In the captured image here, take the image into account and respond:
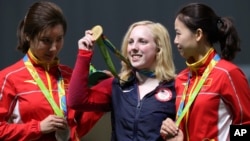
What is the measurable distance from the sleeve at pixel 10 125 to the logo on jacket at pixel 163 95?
2.01 feet

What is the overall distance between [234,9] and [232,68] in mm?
1557

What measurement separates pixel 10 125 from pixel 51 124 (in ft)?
0.71

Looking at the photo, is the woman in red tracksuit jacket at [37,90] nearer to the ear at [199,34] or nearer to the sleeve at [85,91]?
the sleeve at [85,91]

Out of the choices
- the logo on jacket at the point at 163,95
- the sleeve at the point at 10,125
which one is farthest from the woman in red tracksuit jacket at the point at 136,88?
the sleeve at the point at 10,125

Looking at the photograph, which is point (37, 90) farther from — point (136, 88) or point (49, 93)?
point (136, 88)

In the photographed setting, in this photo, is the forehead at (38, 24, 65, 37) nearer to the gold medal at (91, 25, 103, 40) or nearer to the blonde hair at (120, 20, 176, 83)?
the gold medal at (91, 25, 103, 40)

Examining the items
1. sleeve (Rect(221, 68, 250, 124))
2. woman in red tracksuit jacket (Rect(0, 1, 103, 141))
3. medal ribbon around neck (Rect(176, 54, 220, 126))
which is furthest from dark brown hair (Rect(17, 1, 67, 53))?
sleeve (Rect(221, 68, 250, 124))

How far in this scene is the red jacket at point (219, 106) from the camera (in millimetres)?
2379

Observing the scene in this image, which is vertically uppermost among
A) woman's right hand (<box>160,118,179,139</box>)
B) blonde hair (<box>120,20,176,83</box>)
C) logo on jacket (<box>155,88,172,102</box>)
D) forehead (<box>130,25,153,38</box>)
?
forehead (<box>130,25,153,38</box>)

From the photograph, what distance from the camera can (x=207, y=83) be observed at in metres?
2.45

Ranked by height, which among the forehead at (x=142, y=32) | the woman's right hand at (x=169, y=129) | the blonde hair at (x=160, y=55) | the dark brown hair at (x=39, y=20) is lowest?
the woman's right hand at (x=169, y=129)

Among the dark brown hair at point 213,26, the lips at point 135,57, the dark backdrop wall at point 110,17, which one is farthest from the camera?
the dark backdrop wall at point 110,17

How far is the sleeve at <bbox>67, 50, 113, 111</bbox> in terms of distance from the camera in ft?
8.41

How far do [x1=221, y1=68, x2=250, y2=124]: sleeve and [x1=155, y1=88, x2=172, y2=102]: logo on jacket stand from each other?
32cm
